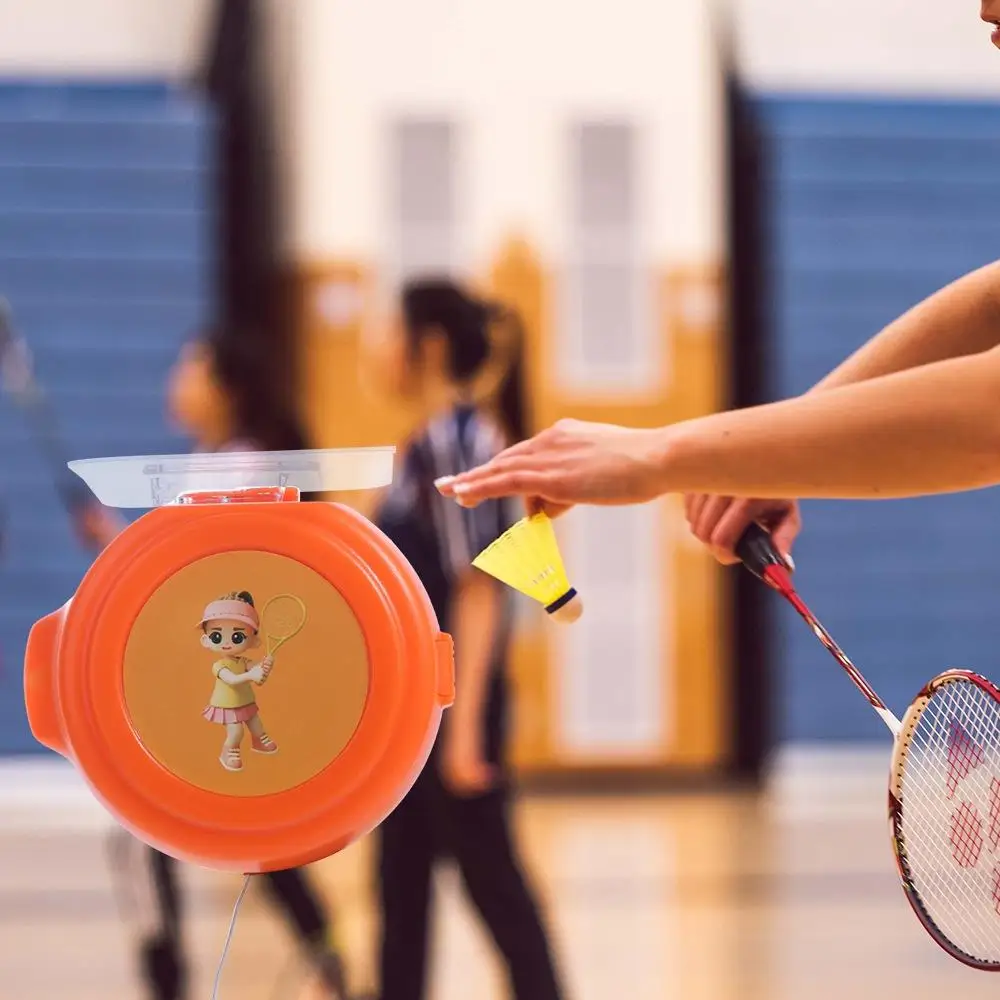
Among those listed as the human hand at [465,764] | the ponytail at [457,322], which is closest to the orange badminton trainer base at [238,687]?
the human hand at [465,764]

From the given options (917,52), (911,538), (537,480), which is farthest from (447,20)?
(537,480)

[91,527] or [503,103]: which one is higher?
[503,103]

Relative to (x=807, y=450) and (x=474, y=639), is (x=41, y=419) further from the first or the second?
(x=807, y=450)

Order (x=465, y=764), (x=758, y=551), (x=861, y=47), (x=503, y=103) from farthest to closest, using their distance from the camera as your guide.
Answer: (x=861, y=47)
(x=503, y=103)
(x=465, y=764)
(x=758, y=551)

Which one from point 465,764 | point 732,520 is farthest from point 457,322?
point 732,520

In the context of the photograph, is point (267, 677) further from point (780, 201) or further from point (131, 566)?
point (780, 201)

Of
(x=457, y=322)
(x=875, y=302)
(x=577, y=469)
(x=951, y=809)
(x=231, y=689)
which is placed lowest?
(x=951, y=809)

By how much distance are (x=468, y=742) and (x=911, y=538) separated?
387cm

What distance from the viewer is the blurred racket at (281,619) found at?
0.85m

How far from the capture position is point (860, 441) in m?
0.89

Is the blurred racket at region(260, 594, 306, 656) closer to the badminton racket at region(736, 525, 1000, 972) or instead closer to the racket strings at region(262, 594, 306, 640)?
the racket strings at region(262, 594, 306, 640)

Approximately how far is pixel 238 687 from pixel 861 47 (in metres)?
5.25

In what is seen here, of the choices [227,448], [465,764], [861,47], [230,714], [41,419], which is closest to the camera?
[230,714]

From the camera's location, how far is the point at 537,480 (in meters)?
0.94
